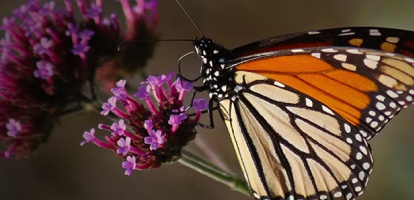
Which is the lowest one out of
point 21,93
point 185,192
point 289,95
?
point 185,192

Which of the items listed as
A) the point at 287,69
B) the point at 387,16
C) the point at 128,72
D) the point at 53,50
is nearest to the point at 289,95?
the point at 287,69

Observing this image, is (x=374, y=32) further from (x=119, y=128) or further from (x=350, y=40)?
(x=119, y=128)

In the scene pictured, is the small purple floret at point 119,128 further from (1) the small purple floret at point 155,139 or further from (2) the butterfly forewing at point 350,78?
(2) the butterfly forewing at point 350,78

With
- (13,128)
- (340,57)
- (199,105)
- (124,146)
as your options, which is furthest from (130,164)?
(340,57)

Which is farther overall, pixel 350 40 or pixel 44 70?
pixel 44 70

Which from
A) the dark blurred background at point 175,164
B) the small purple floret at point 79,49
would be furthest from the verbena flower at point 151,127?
the dark blurred background at point 175,164

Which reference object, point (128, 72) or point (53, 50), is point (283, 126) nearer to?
point (128, 72)

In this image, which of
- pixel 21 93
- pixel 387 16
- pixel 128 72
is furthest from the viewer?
pixel 387 16
